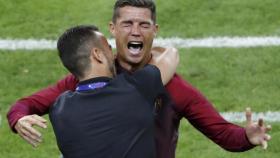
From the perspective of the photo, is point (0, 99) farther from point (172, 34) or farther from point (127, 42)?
point (127, 42)

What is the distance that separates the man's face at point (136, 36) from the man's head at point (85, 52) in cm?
38

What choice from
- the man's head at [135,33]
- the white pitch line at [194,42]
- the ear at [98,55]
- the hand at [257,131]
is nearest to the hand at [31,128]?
the ear at [98,55]

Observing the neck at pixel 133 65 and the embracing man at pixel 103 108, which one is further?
the neck at pixel 133 65

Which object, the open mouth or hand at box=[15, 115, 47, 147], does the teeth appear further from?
hand at box=[15, 115, 47, 147]

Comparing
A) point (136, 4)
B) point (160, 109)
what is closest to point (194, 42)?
point (136, 4)

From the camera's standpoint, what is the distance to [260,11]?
29.5 feet

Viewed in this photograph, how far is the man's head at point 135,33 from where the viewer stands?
4.43 metres

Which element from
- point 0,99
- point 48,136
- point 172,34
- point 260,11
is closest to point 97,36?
point 48,136

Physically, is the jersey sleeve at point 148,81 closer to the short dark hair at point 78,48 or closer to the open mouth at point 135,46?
the short dark hair at point 78,48

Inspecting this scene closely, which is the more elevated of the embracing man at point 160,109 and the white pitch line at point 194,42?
the embracing man at point 160,109

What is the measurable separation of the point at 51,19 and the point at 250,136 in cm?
537

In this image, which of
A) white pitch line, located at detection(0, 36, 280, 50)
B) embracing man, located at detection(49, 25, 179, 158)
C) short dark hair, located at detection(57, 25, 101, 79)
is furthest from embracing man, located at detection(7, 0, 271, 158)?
white pitch line, located at detection(0, 36, 280, 50)

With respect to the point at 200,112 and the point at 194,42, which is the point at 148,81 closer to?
A: the point at 200,112

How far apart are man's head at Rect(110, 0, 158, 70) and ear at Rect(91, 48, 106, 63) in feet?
1.36
